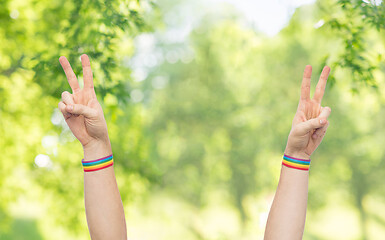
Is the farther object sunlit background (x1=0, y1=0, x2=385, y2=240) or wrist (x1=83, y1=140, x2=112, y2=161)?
sunlit background (x1=0, y1=0, x2=385, y2=240)

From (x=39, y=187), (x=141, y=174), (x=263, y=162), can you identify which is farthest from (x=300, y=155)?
(x=263, y=162)

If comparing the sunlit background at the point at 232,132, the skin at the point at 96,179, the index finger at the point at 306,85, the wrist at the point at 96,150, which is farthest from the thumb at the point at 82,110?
the sunlit background at the point at 232,132

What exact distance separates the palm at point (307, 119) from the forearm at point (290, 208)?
15 cm

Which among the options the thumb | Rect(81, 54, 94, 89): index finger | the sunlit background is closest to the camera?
the thumb

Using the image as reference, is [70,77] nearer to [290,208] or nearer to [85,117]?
[85,117]

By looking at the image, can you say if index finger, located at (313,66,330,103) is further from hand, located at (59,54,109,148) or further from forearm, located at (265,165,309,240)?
hand, located at (59,54,109,148)

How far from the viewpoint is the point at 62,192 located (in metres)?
8.29

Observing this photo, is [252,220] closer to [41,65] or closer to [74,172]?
[74,172]

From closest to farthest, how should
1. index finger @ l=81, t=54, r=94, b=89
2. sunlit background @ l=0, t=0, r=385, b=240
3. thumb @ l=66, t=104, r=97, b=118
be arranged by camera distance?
thumb @ l=66, t=104, r=97, b=118
index finger @ l=81, t=54, r=94, b=89
sunlit background @ l=0, t=0, r=385, b=240

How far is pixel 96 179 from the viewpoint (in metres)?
2.06

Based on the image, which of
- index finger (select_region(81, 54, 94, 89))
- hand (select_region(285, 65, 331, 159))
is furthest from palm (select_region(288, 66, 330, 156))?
index finger (select_region(81, 54, 94, 89))

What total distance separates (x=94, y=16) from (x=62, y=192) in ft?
17.7

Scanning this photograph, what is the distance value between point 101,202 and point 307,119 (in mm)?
1233

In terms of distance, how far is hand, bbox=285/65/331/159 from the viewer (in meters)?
2.04
